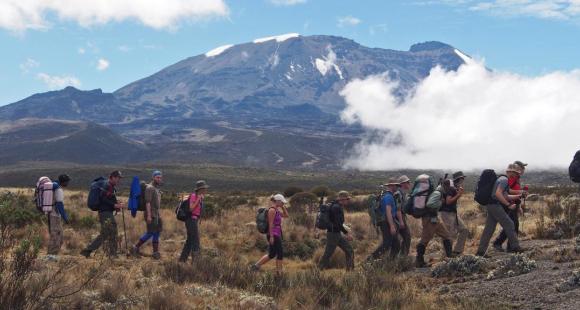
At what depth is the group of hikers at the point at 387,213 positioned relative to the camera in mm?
11023

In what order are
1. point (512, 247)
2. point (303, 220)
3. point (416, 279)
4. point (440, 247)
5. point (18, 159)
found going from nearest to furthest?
1. point (416, 279)
2. point (512, 247)
3. point (440, 247)
4. point (303, 220)
5. point (18, 159)

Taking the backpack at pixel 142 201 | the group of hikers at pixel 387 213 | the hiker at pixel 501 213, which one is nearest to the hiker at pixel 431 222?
the group of hikers at pixel 387 213

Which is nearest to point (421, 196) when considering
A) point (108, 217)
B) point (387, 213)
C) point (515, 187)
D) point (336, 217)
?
point (387, 213)

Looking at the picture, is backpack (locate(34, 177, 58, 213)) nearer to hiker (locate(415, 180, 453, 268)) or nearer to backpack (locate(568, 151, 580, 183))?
hiker (locate(415, 180, 453, 268))

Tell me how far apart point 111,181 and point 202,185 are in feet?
6.38

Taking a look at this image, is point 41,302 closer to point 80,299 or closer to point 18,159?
point 80,299

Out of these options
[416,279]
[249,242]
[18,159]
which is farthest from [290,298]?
[18,159]

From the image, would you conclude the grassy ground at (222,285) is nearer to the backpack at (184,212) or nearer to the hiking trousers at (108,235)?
the hiking trousers at (108,235)

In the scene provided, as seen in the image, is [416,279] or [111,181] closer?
[416,279]

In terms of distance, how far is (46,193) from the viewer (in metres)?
11.4

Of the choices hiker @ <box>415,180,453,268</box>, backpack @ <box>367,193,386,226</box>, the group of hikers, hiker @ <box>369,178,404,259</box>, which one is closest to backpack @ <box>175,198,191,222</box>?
the group of hikers

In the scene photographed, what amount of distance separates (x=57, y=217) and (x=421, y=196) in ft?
23.3

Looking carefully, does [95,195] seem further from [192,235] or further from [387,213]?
[387,213]

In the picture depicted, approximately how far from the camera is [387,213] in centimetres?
1114
